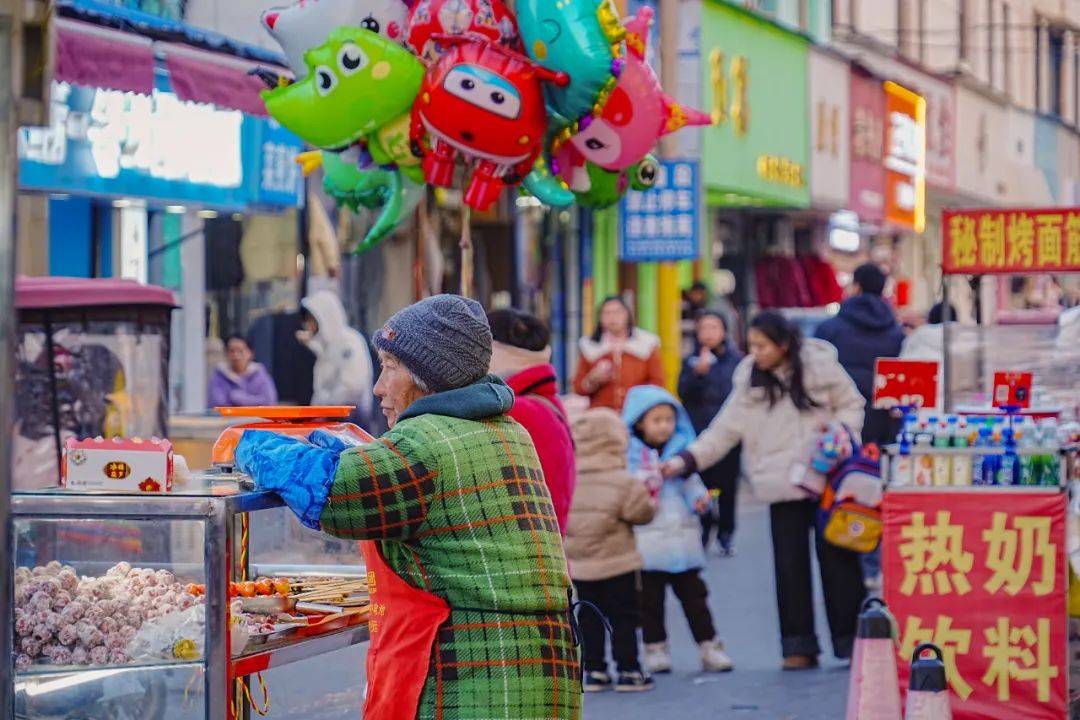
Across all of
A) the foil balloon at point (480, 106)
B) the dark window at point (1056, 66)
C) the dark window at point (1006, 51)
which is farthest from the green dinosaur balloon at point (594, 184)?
the dark window at point (1056, 66)

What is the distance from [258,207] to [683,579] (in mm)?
6200

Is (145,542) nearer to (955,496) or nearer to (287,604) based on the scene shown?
(287,604)

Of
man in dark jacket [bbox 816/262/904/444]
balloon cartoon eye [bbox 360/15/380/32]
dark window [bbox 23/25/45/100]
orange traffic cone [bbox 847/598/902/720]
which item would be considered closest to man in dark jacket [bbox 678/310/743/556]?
man in dark jacket [bbox 816/262/904/444]

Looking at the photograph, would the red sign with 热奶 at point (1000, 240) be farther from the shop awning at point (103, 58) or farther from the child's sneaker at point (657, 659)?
the shop awning at point (103, 58)

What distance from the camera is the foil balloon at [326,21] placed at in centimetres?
816

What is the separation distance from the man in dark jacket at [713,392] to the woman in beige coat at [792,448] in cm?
459

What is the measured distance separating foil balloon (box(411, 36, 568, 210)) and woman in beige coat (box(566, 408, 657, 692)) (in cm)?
183

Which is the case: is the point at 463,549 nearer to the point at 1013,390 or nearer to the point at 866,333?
the point at 1013,390

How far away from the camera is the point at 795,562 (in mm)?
10469

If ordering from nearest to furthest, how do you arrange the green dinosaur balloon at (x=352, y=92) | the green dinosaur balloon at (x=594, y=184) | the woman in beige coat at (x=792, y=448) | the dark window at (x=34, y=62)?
the dark window at (x=34, y=62), the green dinosaur balloon at (x=352, y=92), the green dinosaur balloon at (x=594, y=184), the woman in beige coat at (x=792, y=448)

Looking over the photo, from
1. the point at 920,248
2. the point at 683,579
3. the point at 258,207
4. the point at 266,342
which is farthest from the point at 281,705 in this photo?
the point at 920,248

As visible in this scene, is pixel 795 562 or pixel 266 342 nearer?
pixel 795 562

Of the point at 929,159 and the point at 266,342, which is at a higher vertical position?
the point at 929,159

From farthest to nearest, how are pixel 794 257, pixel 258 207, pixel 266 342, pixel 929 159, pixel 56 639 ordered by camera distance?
Result: 1. pixel 929 159
2. pixel 794 257
3. pixel 266 342
4. pixel 258 207
5. pixel 56 639
